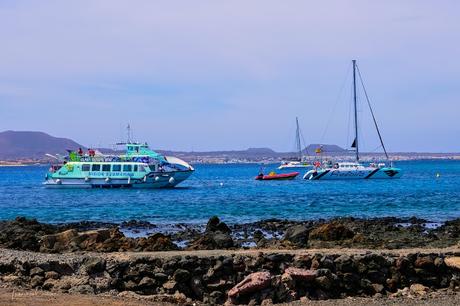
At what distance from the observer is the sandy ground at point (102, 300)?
13273mm

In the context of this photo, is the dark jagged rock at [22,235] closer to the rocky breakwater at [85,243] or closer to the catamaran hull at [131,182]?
the rocky breakwater at [85,243]

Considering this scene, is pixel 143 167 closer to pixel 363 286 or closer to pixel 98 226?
pixel 98 226

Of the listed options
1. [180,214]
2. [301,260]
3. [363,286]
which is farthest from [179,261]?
[180,214]

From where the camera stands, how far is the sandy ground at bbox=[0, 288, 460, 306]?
13273 mm

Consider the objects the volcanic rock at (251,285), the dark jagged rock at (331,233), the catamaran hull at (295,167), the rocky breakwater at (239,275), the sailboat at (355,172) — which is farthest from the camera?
the catamaran hull at (295,167)

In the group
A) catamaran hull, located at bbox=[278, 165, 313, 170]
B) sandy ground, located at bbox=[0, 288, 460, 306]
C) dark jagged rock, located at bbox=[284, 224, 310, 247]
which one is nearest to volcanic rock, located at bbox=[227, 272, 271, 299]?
sandy ground, located at bbox=[0, 288, 460, 306]

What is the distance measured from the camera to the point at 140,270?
15.3m

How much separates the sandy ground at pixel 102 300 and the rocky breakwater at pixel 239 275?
0.41 meters

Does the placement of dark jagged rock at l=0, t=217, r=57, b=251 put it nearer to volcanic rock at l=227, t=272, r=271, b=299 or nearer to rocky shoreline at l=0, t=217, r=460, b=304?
rocky shoreline at l=0, t=217, r=460, b=304

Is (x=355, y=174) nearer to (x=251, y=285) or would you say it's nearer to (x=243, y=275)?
(x=243, y=275)

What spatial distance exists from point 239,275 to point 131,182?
53.4 meters

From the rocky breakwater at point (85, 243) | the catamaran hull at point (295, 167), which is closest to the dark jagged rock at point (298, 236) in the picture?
the rocky breakwater at point (85, 243)

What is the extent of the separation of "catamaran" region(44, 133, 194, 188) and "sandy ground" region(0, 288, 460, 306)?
177 feet

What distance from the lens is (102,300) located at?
13.8 meters
